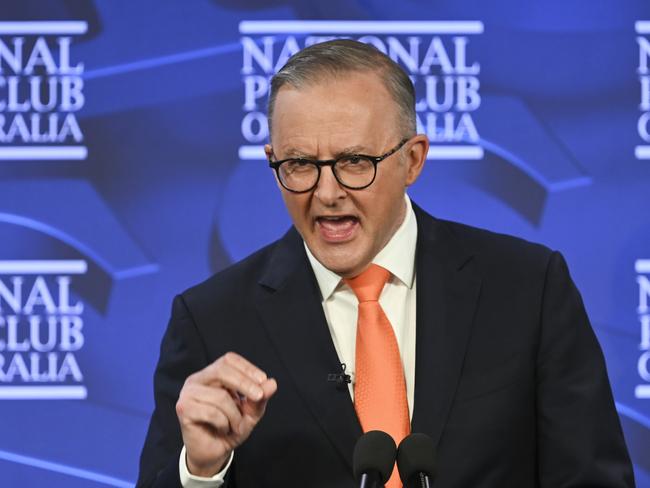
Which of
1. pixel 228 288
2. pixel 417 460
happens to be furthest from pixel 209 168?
pixel 417 460

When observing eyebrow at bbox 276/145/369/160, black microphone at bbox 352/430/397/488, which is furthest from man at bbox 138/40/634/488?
black microphone at bbox 352/430/397/488

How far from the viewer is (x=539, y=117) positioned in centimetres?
306

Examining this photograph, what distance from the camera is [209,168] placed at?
3086mm

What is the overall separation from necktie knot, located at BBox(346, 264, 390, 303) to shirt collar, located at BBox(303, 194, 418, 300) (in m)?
0.01

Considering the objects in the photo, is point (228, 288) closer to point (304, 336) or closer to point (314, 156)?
point (304, 336)

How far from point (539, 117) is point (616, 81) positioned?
240 mm

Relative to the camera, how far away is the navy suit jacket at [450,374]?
6.36 ft

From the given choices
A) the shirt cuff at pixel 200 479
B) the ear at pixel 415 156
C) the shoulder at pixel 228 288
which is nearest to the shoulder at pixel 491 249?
the ear at pixel 415 156

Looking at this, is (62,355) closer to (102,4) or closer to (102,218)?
(102,218)

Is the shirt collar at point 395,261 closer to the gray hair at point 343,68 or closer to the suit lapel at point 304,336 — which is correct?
the suit lapel at point 304,336

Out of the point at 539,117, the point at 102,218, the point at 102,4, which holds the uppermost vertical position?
the point at 102,4

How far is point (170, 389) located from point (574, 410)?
2.43 ft

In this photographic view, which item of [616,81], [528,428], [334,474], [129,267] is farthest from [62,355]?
[616,81]

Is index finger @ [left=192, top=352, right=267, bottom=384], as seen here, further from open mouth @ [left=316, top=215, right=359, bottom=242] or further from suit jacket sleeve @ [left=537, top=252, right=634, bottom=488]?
suit jacket sleeve @ [left=537, top=252, right=634, bottom=488]
